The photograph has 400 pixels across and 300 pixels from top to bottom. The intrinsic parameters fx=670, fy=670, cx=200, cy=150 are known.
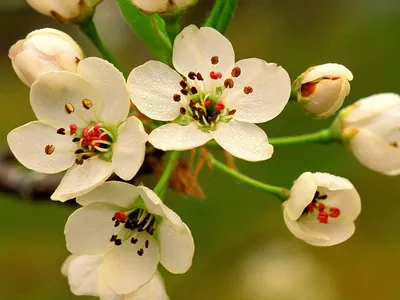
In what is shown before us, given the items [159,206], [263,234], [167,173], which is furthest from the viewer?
[263,234]

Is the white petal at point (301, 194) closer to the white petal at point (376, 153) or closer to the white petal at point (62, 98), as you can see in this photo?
the white petal at point (376, 153)

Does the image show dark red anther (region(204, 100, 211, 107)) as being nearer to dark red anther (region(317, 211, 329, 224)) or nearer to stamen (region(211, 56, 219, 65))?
stamen (region(211, 56, 219, 65))

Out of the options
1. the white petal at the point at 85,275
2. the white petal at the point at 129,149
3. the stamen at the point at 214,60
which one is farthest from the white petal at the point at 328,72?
the white petal at the point at 85,275

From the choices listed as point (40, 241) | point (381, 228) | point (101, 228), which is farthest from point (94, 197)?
point (381, 228)

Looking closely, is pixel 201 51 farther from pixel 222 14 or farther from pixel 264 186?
pixel 264 186

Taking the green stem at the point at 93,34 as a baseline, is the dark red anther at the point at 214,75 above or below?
above

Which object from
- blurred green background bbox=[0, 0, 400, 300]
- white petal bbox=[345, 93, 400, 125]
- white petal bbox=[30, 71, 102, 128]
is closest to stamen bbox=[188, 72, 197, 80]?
white petal bbox=[30, 71, 102, 128]

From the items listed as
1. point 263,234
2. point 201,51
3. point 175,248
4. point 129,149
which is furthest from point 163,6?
point 263,234
